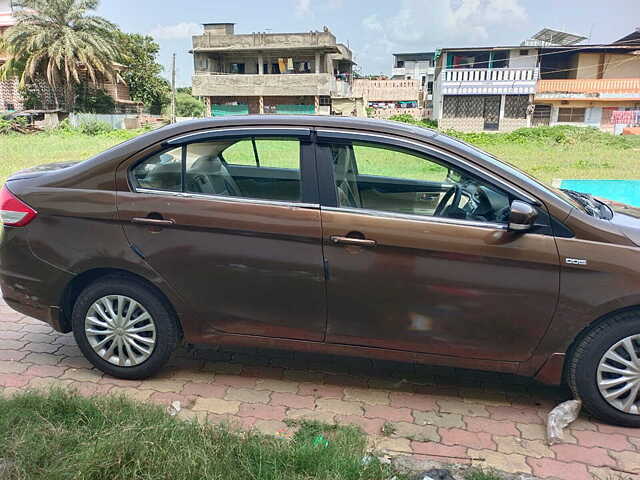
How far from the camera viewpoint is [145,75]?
141 feet

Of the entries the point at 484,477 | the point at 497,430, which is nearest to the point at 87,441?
the point at 484,477

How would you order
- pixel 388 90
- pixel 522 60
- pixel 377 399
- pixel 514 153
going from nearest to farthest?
pixel 377 399, pixel 514 153, pixel 522 60, pixel 388 90

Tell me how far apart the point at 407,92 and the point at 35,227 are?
43.9 m

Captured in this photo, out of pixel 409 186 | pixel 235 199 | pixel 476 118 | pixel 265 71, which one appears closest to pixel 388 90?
pixel 265 71

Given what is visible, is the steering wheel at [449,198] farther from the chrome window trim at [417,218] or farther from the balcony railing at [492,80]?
the balcony railing at [492,80]

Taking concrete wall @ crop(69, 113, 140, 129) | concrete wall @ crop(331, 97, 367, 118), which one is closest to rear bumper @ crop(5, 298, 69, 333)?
concrete wall @ crop(69, 113, 140, 129)

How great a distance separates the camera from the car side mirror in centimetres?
280

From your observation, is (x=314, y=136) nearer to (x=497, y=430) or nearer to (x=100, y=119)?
(x=497, y=430)

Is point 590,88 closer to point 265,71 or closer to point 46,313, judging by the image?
point 265,71

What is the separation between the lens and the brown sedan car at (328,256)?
2908mm

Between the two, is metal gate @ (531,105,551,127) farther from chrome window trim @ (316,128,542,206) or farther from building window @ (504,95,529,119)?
chrome window trim @ (316,128,542,206)

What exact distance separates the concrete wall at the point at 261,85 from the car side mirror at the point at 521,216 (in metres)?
35.3

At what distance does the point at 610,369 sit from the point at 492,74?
31.1 metres

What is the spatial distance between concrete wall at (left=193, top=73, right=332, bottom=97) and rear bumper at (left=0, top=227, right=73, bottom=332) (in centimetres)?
3483
